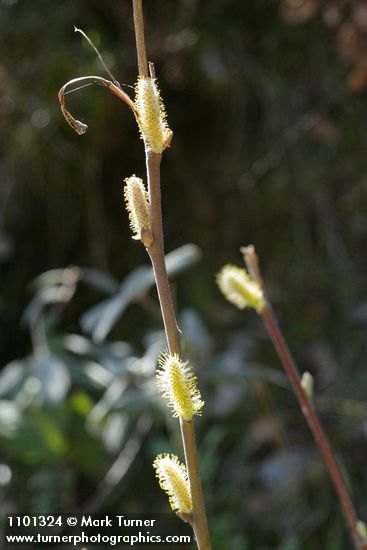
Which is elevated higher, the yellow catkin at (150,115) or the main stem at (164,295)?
the yellow catkin at (150,115)

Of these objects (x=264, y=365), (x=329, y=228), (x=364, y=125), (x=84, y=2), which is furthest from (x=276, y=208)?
(x=84, y=2)

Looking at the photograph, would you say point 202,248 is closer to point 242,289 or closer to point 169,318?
point 242,289

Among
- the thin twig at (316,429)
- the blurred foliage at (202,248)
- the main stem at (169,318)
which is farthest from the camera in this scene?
the blurred foliage at (202,248)

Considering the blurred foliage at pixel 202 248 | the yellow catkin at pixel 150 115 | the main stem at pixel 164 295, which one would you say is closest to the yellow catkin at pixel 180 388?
the main stem at pixel 164 295

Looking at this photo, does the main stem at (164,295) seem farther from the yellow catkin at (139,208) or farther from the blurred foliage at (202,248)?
the blurred foliage at (202,248)

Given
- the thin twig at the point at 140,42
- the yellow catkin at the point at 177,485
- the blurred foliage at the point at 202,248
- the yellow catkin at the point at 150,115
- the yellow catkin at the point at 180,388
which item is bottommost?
the yellow catkin at the point at 177,485

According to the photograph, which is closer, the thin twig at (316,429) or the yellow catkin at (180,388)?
the yellow catkin at (180,388)

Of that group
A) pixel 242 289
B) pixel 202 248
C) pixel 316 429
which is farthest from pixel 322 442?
pixel 202 248

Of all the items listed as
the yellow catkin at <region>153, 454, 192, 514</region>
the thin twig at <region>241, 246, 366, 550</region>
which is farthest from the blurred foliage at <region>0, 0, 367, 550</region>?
the yellow catkin at <region>153, 454, 192, 514</region>
